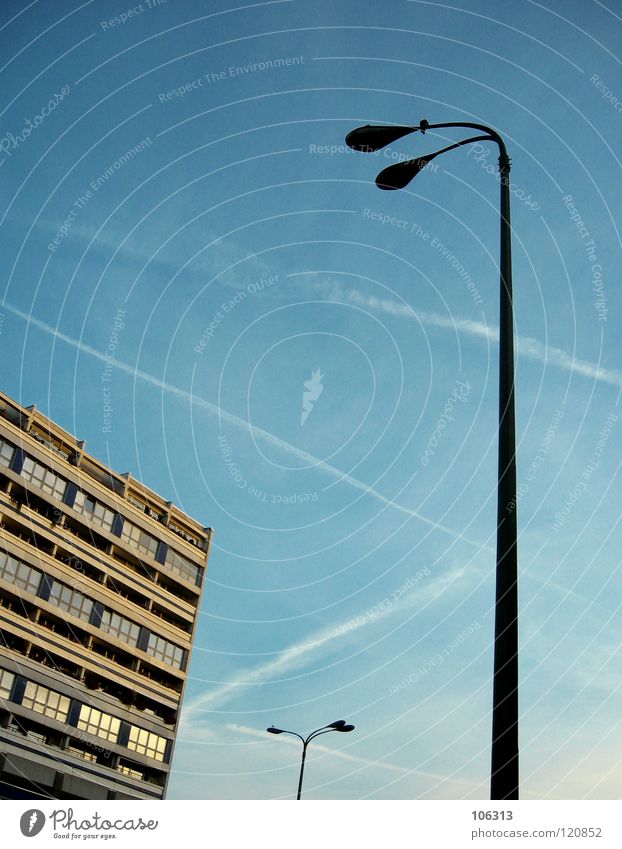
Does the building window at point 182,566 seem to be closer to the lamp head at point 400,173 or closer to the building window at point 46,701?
the building window at point 46,701

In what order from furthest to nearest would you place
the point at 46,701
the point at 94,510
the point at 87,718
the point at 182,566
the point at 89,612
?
the point at 182,566, the point at 94,510, the point at 89,612, the point at 87,718, the point at 46,701

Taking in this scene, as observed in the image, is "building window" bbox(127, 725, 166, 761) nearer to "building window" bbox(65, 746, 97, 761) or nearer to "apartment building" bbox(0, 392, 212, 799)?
"apartment building" bbox(0, 392, 212, 799)

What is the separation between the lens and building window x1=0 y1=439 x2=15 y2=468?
5251 centimetres

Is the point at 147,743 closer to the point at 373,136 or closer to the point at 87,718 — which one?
the point at 87,718

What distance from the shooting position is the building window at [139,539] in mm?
62719

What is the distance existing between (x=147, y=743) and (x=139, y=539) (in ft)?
58.0

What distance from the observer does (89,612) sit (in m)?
57.0

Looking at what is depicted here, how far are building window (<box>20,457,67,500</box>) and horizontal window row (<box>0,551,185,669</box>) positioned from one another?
6.51m

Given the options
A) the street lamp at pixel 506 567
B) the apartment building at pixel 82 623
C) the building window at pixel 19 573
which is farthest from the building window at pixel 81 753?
the street lamp at pixel 506 567

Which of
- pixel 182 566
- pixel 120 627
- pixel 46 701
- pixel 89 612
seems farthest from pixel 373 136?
pixel 182 566

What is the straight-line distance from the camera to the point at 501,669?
14.7ft
